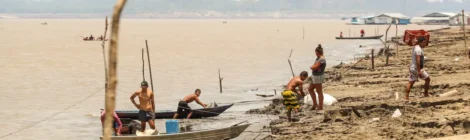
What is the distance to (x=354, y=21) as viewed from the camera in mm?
142375

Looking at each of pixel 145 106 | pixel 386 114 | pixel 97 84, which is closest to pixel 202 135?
pixel 145 106

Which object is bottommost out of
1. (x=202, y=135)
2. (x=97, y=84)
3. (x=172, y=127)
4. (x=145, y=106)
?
(x=202, y=135)

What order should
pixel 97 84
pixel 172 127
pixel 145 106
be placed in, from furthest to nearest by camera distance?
pixel 97 84 < pixel 172 127 < pixel 145 106

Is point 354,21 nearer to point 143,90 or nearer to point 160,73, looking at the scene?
point 160,73

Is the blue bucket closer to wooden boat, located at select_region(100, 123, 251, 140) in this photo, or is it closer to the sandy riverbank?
wooden boat, located at select_region(100, 123, 251, 140)

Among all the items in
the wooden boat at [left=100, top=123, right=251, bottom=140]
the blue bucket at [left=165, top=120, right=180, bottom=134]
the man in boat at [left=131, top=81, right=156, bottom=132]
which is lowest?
the wooden boat at [left=100, top=123, right=251, bottom=140]

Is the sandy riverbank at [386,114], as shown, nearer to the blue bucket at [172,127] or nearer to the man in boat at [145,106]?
the blue bucket at [172,127]

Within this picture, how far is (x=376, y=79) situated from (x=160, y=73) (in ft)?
47.7

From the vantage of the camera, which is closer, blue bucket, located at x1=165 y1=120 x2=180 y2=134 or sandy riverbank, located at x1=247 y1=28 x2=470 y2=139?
sandy riverbank, located at x1=247 y1=28 x2=470 y2=139

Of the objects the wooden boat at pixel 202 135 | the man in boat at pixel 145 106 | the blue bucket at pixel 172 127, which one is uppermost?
the man in boat at pixel 145 106

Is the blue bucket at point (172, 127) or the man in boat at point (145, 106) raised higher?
the man in boat at point (145, 106)

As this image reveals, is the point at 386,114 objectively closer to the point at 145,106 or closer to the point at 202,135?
the point at 202,135

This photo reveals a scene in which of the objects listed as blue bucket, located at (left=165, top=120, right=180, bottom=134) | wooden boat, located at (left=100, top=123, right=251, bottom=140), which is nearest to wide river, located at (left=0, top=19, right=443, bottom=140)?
wooden boat, located at (left=100, top=123, right=251, bottom=140)

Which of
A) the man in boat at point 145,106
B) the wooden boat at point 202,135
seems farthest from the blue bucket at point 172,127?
the wooden boat at point 202,135
